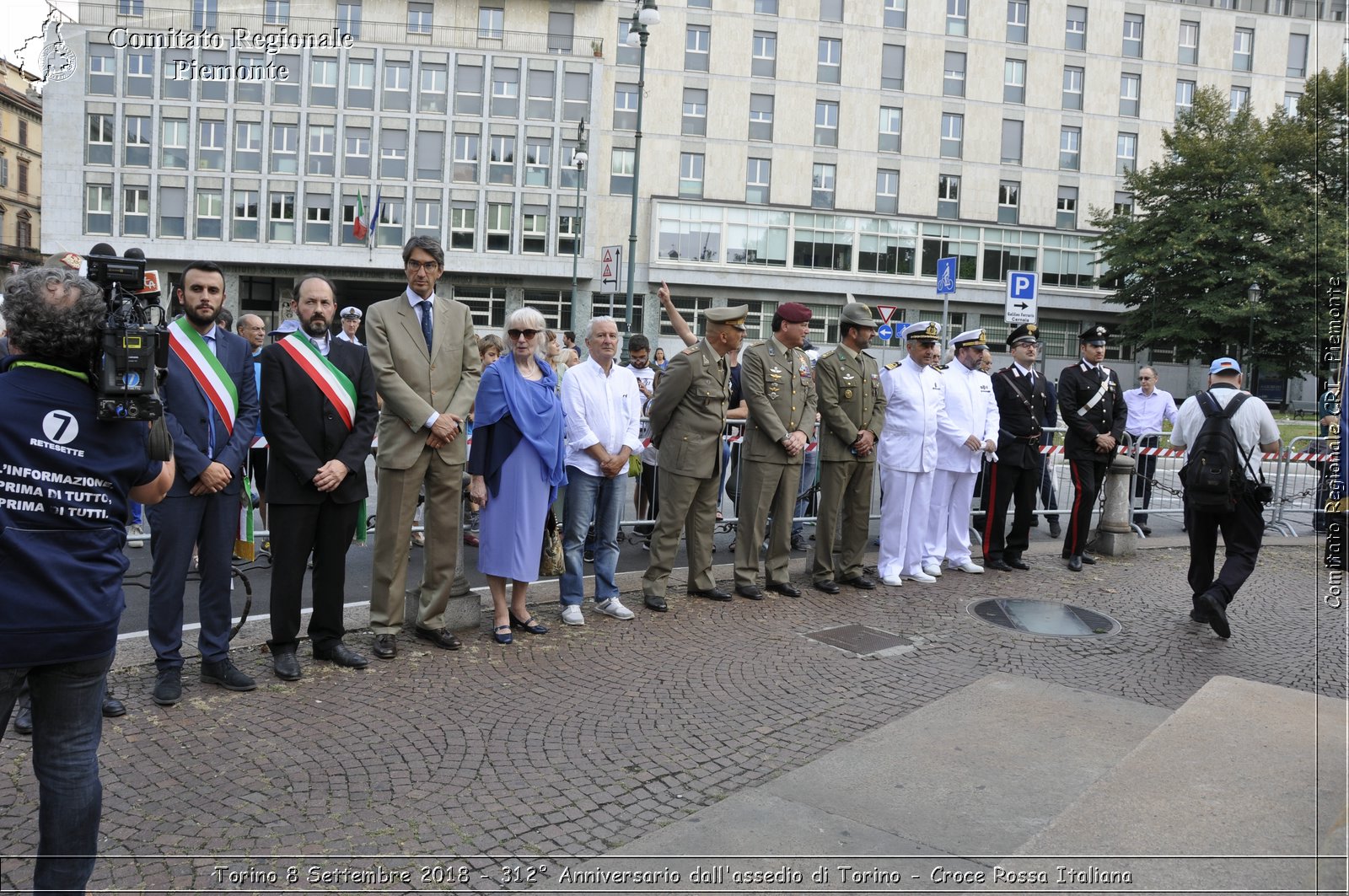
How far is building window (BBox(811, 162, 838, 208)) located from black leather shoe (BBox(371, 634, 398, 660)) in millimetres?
42750

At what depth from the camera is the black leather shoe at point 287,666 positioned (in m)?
5.37

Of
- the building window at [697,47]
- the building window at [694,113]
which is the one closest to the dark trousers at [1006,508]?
the building window at [694,113]

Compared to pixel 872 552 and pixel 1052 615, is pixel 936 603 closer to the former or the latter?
pixel 1052 615

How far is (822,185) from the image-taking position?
152 ft

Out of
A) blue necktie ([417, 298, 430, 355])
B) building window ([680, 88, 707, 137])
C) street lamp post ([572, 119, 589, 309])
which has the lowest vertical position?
blue necktie ([417, 298, 430, 355])

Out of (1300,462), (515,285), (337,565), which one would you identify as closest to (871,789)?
(337,565)

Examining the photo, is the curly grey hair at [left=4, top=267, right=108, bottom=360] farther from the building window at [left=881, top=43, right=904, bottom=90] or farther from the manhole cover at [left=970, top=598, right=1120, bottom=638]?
the building window at [left=881, top=43, right=904, bottom=90]

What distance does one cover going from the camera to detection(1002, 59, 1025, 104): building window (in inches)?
1864

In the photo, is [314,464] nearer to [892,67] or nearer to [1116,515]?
[1116,515]

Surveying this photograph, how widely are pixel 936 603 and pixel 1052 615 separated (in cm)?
87

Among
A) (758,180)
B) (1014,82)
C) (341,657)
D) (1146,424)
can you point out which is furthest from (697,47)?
(341,657)

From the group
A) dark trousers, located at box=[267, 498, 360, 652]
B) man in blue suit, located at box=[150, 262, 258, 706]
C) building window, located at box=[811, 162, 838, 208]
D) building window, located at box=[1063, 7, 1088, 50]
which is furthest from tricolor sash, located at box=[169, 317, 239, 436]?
building window, located at box=[1063, 7, 1088, 50]

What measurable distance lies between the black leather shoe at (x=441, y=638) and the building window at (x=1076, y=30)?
5035 cm

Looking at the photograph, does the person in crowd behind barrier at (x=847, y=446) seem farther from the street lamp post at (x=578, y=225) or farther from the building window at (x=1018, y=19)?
the building window at (x=1018, y=19)
